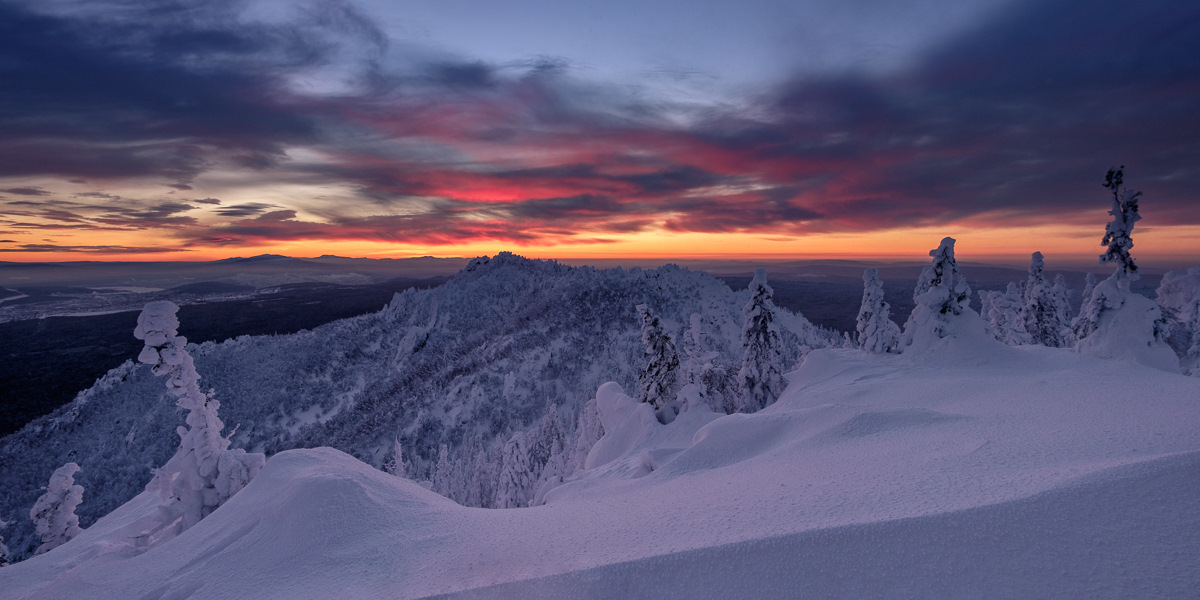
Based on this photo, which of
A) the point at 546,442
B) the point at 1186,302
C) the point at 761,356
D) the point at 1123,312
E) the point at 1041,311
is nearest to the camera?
the point at 1123,312

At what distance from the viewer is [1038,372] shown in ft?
42.7

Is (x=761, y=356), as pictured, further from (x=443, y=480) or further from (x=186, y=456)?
(x=443, y=480)

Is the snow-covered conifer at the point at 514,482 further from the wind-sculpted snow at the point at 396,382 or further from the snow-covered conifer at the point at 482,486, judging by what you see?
the wind-sculpted snow at the point at 396,382

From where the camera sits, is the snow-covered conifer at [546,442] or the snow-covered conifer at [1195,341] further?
the snow-covered conifer at [546,442]

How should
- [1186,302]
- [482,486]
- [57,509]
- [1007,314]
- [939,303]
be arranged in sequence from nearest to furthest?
[939,303], [57,509], [1186,302], [1007,314], [482,486]

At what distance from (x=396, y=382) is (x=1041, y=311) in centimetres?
12060

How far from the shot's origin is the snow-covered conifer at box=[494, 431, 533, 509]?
→ 4010cm

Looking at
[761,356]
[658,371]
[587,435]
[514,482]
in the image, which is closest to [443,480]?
[514,482]

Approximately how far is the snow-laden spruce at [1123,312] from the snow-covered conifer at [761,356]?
43.2 feet

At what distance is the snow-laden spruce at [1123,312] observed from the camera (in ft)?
53.1

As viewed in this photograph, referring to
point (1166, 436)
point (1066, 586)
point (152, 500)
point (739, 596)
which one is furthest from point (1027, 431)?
point (152, 500)

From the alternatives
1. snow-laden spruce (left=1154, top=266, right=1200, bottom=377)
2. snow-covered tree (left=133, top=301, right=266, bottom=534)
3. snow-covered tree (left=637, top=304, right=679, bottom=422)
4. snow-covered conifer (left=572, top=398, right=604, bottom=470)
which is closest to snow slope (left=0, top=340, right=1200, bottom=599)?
snow-covered tree (left=133, top=301, right=266, bottom=534)

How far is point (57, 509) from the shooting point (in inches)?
885

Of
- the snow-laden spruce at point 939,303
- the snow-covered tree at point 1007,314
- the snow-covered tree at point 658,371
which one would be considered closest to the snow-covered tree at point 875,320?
the snow-laden spruce at point 939,303
